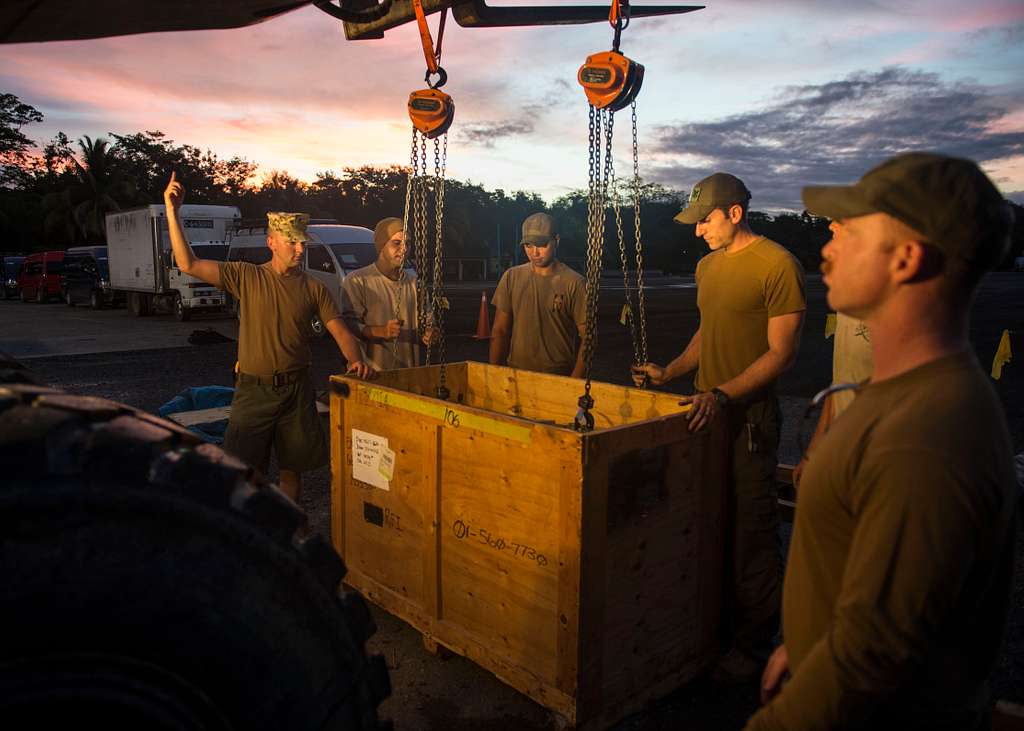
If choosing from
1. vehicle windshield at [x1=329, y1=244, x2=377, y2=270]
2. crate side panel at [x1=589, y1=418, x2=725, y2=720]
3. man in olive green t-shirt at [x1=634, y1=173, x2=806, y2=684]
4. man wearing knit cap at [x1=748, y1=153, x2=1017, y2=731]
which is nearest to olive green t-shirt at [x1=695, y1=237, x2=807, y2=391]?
man in olive green t-shirt at [x1=634, y1=173, x2=806, y2=684]

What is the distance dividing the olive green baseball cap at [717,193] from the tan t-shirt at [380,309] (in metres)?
2.65

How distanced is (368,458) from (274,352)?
118 centimetres

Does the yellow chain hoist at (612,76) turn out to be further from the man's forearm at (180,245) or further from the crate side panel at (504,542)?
the man's forearm at (180,245)

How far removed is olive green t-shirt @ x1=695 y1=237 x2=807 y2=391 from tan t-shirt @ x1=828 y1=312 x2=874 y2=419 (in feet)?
2.22

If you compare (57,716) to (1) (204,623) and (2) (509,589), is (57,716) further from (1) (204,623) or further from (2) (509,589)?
(2) (509,589)

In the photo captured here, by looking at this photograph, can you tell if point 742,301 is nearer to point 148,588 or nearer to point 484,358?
point 148,588

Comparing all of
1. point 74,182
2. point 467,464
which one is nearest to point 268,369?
point 467,464

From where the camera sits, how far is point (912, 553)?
1354 millimetres

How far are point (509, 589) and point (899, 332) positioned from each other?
2.39m

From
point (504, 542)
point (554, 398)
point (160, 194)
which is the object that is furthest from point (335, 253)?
point (160, 194)

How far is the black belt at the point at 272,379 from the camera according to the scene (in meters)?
4.99

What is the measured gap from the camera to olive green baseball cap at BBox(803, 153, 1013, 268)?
141 cm

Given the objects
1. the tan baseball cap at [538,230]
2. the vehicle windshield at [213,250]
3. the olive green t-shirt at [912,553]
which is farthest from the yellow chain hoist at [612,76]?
the vehicle windshield at [213,250]

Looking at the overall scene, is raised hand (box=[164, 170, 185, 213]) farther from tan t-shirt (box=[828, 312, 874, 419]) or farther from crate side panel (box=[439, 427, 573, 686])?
tan t-shirt (box=[828, 312, 874, 419])
